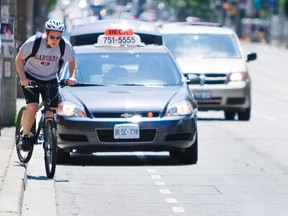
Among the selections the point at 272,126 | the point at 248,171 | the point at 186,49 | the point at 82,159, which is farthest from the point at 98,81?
the point at 186,49

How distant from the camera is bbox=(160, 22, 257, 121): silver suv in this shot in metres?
24.7

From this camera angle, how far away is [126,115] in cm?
1582

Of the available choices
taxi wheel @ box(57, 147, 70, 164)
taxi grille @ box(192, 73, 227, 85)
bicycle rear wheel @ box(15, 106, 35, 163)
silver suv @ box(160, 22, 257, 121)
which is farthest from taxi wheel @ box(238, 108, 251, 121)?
bicycle rear wheel @ box(15, 106, 35, 163)

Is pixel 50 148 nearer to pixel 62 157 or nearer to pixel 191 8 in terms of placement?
pixel 62 157

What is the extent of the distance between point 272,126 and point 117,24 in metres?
6.01

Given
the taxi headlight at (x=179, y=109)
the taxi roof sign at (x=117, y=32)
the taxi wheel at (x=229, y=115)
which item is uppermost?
the taxi roof sign at (x=117, y=32)

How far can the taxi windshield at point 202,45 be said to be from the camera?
2592 cm

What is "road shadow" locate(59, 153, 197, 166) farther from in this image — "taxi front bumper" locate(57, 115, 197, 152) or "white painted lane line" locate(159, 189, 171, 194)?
"white painted lane line" locate(159, 189, 171, 194)

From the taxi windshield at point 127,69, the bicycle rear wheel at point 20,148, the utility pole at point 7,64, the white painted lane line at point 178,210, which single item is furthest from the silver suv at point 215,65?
the white painted lane line at point 178,210

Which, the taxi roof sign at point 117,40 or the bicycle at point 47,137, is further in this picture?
the taxi roof sign at point 117,40

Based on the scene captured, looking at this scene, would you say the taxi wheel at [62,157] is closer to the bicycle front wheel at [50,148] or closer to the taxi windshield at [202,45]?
the bicycle front wheel at [50,148]

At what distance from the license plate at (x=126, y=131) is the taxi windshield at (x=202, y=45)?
33.1 feet

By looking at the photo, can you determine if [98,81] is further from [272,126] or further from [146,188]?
[272,126]

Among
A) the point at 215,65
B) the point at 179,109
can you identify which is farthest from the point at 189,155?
the point at 215,65
